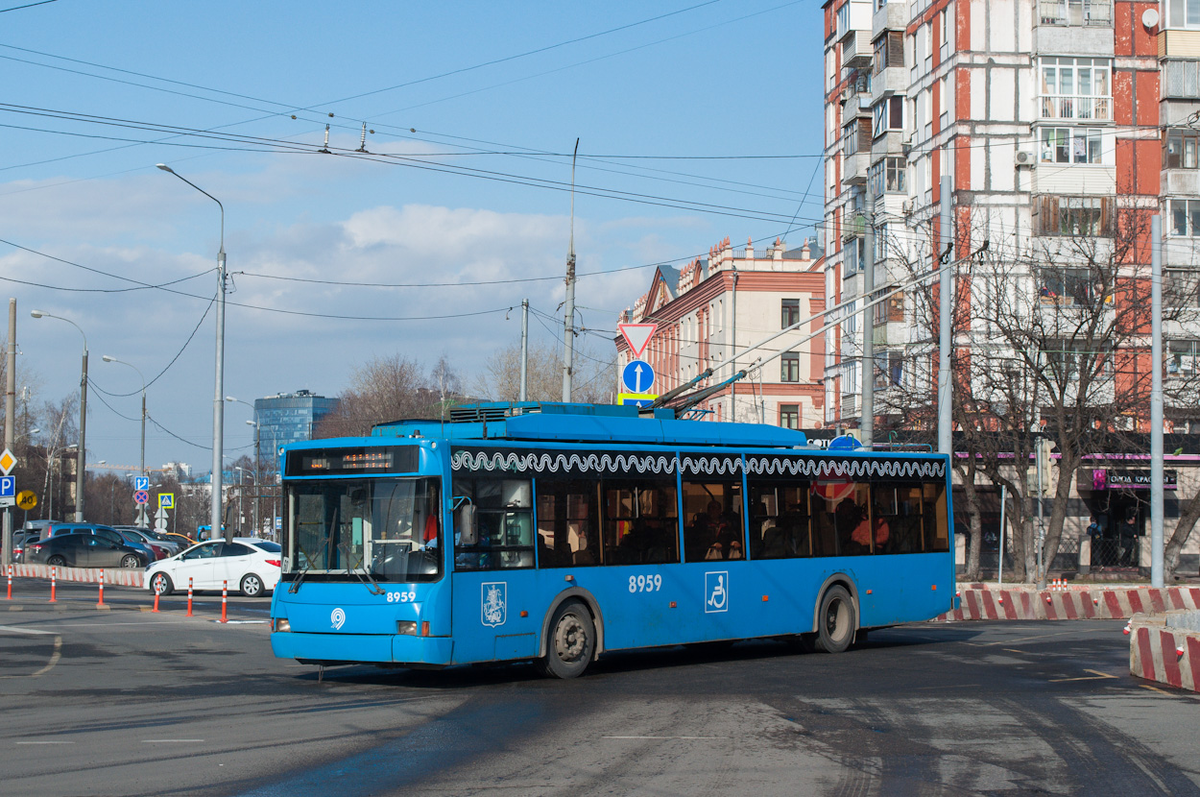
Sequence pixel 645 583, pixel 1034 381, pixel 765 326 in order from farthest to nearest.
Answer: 1. pixel 765 326
2. pixel 1034 381
3. pixel 645 583

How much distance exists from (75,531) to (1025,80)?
121 ft

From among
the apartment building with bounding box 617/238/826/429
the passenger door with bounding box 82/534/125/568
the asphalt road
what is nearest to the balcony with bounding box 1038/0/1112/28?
the apartment building with bounding box 617/238/826/429

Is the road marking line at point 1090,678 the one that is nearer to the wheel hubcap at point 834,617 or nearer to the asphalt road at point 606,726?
the asphalt road at point 606,726

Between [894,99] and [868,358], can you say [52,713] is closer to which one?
[868,358]

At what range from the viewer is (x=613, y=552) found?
14.6 meters

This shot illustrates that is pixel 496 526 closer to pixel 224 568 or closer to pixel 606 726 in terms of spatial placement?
pixel 606 726

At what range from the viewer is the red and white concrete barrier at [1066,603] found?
24.7 metres

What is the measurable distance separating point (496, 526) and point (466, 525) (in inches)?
19.1

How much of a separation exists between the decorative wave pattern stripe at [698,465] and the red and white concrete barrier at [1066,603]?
6562mm

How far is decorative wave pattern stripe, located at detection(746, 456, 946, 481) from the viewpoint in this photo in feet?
54.6

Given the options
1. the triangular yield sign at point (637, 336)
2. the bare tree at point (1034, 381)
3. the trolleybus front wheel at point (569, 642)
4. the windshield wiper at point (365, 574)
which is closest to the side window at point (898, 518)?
the triangular yield sign at point (637, 336)

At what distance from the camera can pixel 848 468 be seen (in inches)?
698

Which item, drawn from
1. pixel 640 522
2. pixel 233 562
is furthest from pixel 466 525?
pixel 233 562

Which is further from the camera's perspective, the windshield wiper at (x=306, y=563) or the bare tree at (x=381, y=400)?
the bare tree at (x=381, y=400)
